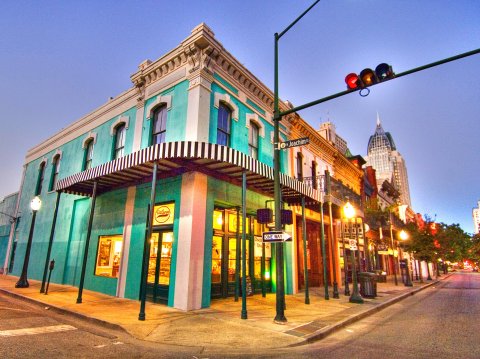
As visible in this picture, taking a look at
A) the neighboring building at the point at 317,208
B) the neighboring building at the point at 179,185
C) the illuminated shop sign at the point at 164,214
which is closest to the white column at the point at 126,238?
the neighboring building at the point at 179,185

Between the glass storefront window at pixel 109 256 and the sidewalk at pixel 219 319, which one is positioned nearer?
the sidewalk at pixel 219 319

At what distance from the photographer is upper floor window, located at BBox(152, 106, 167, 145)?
11.8m

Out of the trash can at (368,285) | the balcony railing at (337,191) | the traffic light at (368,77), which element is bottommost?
the trash can at (368,285)

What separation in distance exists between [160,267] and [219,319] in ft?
10.8

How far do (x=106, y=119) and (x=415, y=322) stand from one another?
15.3 meters

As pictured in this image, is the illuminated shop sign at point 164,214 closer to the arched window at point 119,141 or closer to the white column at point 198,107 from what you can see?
the white column at point 198,107

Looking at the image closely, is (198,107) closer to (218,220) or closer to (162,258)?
(218,220)

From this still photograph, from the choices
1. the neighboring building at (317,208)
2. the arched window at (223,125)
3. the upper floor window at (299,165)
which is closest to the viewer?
the arched window at (223,125)

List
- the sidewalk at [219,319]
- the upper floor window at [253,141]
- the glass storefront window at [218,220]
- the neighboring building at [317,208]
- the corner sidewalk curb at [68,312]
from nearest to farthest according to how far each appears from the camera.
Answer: the sidewalk at [219,319] → the corner sidewalk curb at [68,312] → the glass storefront window at [218,220] → the upper floor window at [253,141] → the neighboring building at [317,208]

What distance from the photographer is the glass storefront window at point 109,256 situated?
12.2m

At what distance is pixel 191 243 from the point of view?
9.34m

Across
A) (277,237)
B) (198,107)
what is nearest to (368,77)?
(277,237)

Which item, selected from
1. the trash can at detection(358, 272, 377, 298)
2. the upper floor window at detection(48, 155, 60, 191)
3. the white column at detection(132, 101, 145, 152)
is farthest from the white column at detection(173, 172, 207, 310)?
the upper floor window at detection(48, 155, 60, 191)

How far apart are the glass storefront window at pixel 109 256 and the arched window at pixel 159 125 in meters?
4.35
